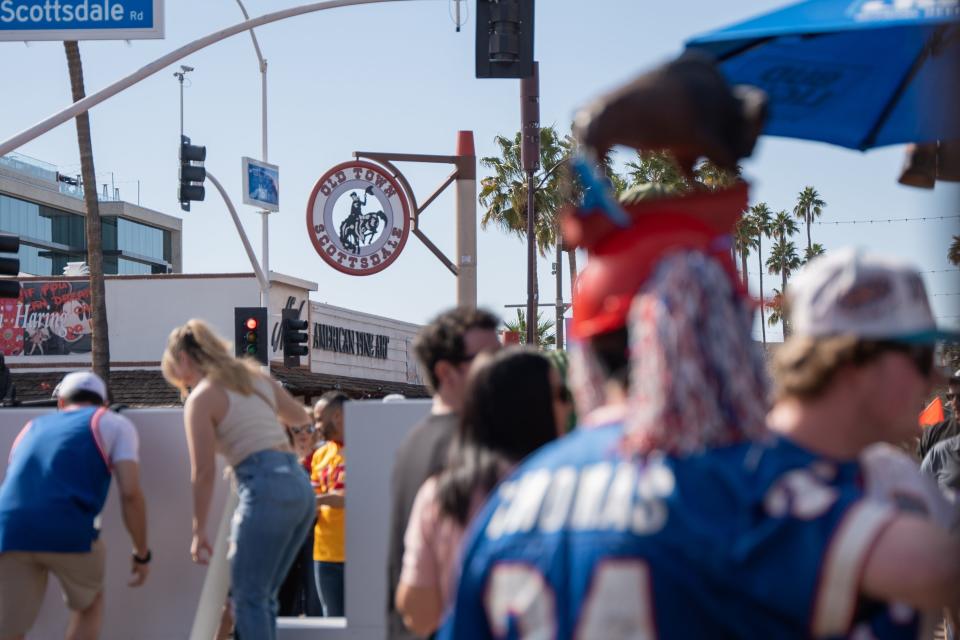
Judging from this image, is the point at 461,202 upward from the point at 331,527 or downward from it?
upward

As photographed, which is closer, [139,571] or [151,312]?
[139,571]

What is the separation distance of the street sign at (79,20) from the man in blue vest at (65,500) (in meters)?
7.76

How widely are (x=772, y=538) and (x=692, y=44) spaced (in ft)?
9.71

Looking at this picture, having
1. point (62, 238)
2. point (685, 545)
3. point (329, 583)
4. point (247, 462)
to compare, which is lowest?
point (329, 583)

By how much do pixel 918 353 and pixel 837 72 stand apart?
10.0ft

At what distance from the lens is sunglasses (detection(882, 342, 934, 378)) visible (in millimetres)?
1791

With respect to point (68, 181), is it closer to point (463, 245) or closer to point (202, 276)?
point (202, 276)

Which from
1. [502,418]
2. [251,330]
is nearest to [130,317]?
[251,330]

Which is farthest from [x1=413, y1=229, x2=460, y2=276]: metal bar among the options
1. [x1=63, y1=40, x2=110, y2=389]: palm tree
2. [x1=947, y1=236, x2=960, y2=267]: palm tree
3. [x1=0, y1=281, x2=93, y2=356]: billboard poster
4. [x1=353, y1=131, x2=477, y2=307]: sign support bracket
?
[x1=0, y1=281, x2=93, y2=356]: billboard poster

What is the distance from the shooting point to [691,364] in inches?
68.3

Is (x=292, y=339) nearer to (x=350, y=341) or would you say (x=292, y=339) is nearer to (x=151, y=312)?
(x=151, y=312)

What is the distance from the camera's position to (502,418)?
2785mm

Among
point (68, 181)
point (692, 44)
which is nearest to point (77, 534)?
point (692, 44)

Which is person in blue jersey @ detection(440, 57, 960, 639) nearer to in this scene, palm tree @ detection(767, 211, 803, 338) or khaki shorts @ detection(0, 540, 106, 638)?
khaki shorts @ detection(0, 540, 106, 638)
